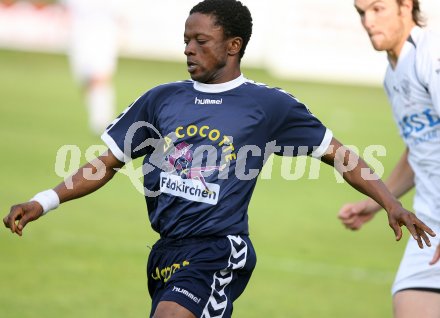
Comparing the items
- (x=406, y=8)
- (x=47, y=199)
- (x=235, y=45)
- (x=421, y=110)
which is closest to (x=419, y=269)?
(x=421, y=110)

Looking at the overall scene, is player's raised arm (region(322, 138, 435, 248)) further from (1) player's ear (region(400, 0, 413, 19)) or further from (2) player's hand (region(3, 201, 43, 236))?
(2) player's hand (region(3, 201, 43, 236))

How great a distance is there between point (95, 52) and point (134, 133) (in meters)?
13.5

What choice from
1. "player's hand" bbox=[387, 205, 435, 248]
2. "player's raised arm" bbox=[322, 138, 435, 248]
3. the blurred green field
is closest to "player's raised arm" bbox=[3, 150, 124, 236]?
"player's raised arm" bbox=[322, 138, 435, 248]

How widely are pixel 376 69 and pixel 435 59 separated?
832 inches

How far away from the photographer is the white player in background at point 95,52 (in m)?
18.6

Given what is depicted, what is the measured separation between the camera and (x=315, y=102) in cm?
2281

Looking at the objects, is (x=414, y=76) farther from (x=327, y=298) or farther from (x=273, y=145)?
(x=327, y=298)

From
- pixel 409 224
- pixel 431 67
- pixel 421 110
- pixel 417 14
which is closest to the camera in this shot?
pixel 409 224

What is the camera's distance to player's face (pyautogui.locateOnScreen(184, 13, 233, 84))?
5.62 m

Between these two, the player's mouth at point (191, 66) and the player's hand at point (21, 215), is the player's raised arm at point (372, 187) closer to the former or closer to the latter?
the player's mouth at point (191, 66)

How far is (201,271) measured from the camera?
5.42 m

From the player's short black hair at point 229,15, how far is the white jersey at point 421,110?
1.09 meters

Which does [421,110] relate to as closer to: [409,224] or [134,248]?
[409,224]

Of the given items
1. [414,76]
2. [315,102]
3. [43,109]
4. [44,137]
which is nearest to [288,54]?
[315,102]
